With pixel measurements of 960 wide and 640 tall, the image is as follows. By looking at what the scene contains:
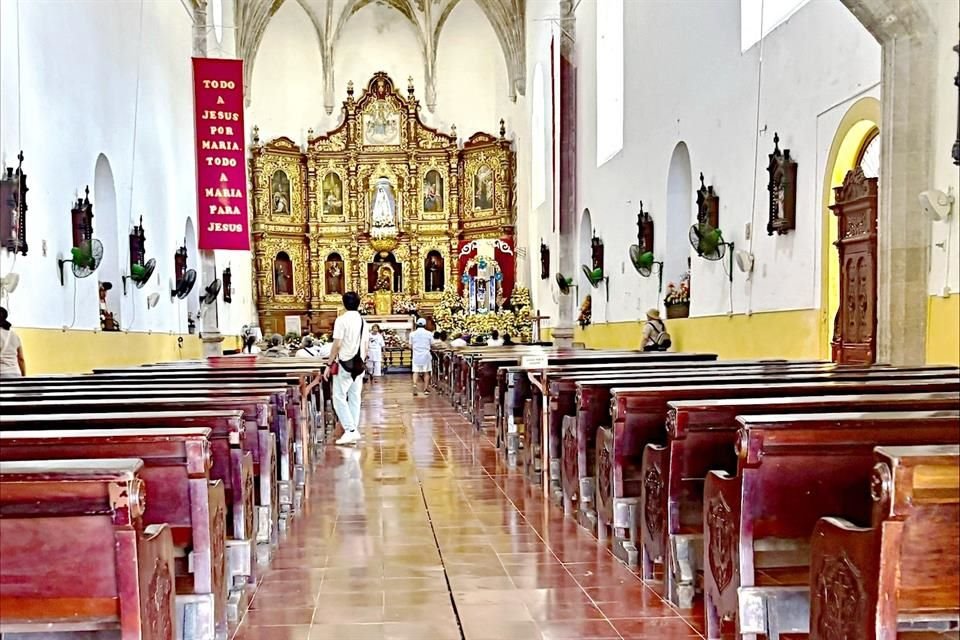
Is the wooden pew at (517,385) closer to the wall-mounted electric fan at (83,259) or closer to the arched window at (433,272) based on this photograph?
the wall-mounted electric fan at (83,259)

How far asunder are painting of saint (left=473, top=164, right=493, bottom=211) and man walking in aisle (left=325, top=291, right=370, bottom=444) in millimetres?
16687

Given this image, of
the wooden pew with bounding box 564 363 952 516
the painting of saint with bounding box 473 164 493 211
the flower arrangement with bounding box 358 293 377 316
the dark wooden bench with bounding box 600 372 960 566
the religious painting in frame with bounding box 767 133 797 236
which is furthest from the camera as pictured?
the painting of saint with bounding box 473 164 493 211

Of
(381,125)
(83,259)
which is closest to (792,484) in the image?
(83,259)

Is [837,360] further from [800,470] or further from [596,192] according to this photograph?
[596,192]

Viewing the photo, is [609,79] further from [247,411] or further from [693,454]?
[693,454]

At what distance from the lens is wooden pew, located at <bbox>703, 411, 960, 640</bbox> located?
2473mm

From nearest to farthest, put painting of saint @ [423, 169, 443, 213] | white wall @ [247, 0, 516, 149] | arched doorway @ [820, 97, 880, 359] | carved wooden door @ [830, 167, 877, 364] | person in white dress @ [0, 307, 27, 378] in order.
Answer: person in white dress @ [0, 307, 27, 378] < carved wooden door @ [830, 167, 877, 364] < arched doorway @ [820, 97, 880, 359] < white wall @ [247, 0, 516, 149] < painting of saint @ [423, 169, 443, 213]

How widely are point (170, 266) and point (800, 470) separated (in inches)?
572

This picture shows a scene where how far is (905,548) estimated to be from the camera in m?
1.81

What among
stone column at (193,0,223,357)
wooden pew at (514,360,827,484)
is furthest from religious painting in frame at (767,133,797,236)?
stone column at (193,0,223,357)

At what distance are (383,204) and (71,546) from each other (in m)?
23.3

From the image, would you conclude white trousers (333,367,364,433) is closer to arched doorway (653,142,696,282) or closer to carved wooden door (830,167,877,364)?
carved wooden door (830,167,877,364)

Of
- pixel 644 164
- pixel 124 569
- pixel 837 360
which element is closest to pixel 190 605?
pixel 124 569

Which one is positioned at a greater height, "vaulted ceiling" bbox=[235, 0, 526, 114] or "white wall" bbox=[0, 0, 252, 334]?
"vaulted ceiling" bbox=[235, 0, 526, 114]
